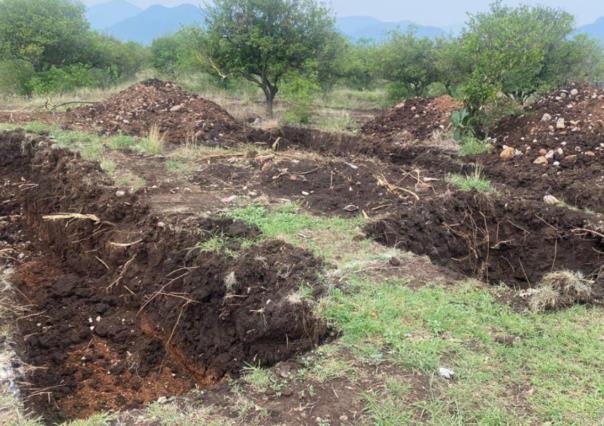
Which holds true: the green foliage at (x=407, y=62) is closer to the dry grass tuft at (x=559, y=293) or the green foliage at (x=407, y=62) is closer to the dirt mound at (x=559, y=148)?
the dirt mound at (x=559, y=148)

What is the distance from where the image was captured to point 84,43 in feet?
60.0

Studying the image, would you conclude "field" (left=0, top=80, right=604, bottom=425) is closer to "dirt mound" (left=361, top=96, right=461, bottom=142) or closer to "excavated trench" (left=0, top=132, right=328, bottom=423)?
"excavated trench" (left=0, top=132, right=328, bottom=423)

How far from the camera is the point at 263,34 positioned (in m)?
12.2

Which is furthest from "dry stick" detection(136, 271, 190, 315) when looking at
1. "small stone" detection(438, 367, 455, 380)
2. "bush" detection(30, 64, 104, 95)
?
"bush" detection(30, 64, 104, 95)

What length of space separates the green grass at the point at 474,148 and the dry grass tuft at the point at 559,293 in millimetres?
5307

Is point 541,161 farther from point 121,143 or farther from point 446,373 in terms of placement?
point 121,143

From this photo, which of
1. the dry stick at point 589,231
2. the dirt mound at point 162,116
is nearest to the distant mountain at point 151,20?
the dirt mound at point 162,116

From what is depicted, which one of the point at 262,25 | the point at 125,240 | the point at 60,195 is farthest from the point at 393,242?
the point at 262,25

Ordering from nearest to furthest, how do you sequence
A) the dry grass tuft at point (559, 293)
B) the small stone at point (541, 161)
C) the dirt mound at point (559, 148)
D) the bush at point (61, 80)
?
the dry grass tuft at point (559, 293) < the dirt mound at point (559, 148) < the small stone at point (541, 161) < the bush at point (61, 80)

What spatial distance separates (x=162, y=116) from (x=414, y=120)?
557 centimetres

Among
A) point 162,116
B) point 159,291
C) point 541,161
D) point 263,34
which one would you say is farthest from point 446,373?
point 263,34

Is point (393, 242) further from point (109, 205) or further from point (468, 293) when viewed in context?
point (109, 205)

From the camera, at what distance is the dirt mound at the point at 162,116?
926cm

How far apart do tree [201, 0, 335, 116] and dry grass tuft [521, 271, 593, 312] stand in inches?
369
